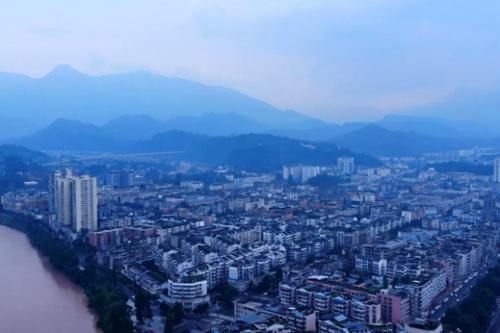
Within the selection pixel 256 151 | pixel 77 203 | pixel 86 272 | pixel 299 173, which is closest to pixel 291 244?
pixel 86 272

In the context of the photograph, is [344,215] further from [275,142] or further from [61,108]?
[61,108]

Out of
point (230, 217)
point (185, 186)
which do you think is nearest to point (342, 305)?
point (230, 217)

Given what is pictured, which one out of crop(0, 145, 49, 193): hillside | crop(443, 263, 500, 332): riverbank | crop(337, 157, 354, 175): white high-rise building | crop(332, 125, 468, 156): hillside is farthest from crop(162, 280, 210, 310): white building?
Result: crop(332, 125, 468, 156): hillside

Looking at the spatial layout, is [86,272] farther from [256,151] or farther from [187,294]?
[256,151]

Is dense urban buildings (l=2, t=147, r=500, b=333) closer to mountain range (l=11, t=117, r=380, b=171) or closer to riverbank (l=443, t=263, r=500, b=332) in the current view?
riverbank (l=443, t=263, r=500, b=332)

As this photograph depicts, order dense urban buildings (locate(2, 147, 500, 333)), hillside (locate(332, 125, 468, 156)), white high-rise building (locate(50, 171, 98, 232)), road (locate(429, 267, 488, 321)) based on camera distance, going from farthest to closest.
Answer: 1. hillside (locate(332, 125, 468, 156))
2. white high-rise building (locate(50, 171, 98, 232))
3. road (locate(429, 267, 488, 321))
4. dense urban buildings (locate(2, 147, 500, 333))

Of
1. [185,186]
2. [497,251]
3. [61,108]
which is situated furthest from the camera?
[61,108]

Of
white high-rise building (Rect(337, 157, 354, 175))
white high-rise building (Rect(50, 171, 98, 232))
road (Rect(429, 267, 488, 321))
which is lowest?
road (Rect(429, 267, 488, 321))

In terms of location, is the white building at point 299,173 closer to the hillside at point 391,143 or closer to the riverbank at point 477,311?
the hillside at point 391,143
